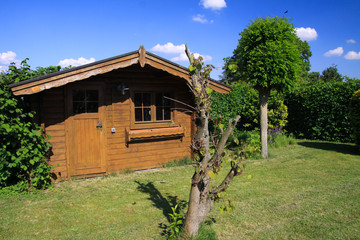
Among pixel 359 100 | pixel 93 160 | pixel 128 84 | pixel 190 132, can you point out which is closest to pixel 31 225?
pixel 93 160

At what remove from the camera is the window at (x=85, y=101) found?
681cm

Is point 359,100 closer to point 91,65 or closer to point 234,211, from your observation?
point 234,211

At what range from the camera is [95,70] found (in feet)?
20.8

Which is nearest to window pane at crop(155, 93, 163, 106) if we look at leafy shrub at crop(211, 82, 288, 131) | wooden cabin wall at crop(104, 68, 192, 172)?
wooden cabin wall at crop(104, 68, 192, 172)

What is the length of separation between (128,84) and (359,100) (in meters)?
7.85

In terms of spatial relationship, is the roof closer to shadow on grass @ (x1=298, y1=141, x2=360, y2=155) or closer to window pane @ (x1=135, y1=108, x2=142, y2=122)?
window pane @ (x1=135, y1=108, x2=142, y2=122)

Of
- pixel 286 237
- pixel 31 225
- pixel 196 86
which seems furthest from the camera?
pixel 31 225

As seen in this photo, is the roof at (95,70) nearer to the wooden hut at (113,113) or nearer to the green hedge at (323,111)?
the wooden hut at (113,113)

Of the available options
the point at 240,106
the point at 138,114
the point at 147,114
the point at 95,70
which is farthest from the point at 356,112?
the point at 95,70

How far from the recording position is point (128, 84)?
7504 millimetres

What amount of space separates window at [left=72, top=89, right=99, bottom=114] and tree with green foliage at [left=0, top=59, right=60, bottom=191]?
3.54ft

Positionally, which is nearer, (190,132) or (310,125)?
(190,132)

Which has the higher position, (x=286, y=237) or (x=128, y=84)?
(x=128, y=84)

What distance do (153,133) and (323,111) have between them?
8484mm
